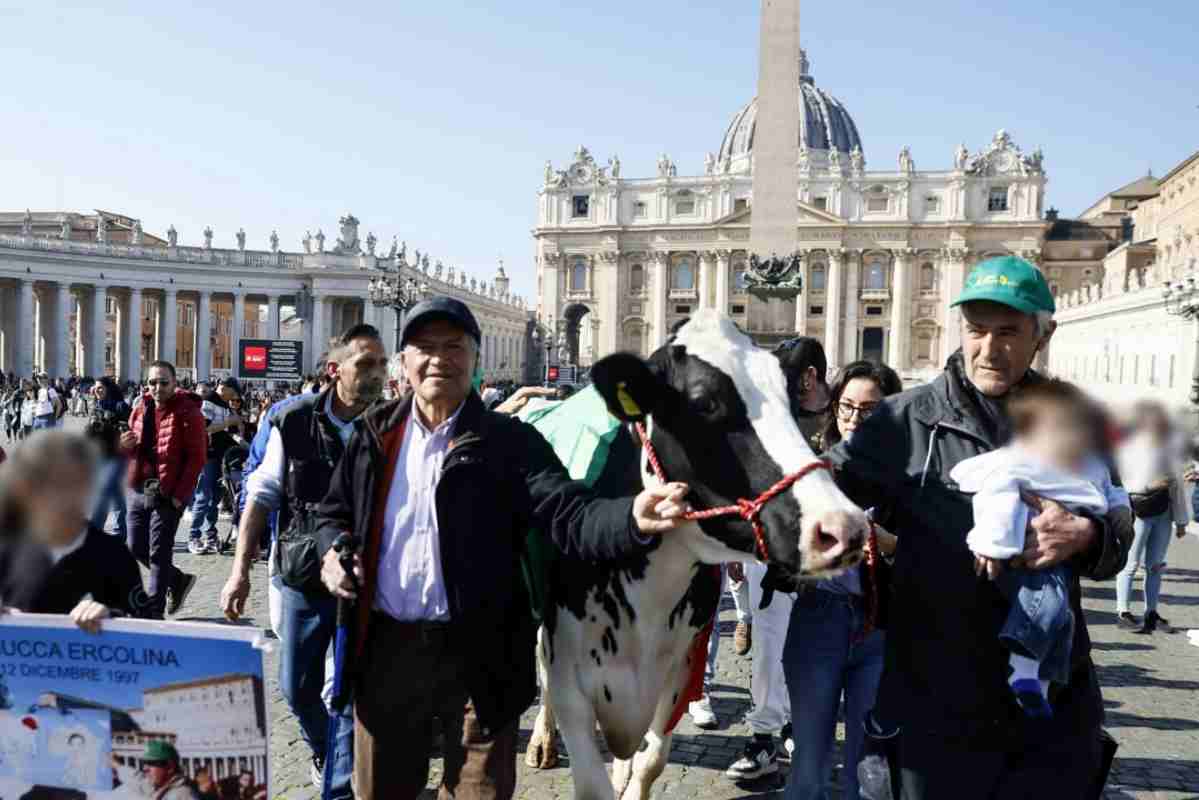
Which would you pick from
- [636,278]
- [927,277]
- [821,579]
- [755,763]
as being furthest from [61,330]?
[927,277]

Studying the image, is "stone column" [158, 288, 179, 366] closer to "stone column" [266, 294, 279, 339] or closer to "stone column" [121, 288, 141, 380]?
"stone column" [121, 288, 141, 380]

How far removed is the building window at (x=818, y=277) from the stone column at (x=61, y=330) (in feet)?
174

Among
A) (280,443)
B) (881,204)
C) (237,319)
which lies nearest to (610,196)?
(881,204)

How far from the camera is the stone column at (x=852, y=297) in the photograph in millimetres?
72750

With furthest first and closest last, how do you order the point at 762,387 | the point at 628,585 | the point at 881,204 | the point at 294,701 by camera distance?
the point at 881,204 → the point at 294,701 → the point at 628,585 → the point at 762,387

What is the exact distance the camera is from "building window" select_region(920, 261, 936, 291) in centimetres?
7244

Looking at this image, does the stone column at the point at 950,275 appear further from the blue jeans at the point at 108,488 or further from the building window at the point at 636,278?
the blue jeans at the point at 108,488

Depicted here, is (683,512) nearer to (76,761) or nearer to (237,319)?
(76,761)

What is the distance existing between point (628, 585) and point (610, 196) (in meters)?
76.5

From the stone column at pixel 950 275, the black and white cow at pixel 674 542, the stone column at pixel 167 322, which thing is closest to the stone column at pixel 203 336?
the stone column at pixel 167 322

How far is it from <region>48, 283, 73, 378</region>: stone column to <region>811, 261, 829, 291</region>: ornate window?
52957 mm

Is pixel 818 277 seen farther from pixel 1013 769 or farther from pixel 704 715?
A: pixel 1013 769

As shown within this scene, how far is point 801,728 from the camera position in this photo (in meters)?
3.57

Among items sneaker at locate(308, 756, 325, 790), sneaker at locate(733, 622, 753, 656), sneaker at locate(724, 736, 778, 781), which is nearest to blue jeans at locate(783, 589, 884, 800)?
sneaker at locate(724, 736, 778, 781)
